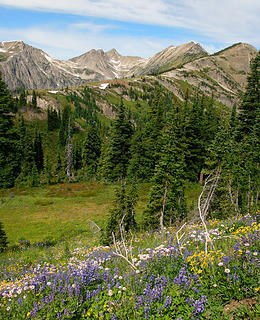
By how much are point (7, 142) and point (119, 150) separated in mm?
22347

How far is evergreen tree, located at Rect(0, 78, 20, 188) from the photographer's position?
139ft

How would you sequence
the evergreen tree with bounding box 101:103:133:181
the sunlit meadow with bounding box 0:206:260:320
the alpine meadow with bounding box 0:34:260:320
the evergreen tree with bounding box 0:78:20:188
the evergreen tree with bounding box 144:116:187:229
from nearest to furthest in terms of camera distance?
the sunlit meadow with bounding box 0:206:260:320
the alpine meadow with bounding box 0:34:260:320
the evergreen tree with bounding box 144:116:187:229
the evergreen tree with bounding box 0:78:20:188
the evergreen tree with bounding box 101:103:133:181

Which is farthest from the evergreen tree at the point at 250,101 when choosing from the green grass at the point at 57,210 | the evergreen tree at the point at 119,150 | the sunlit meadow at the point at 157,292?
the sunlit meadow at the point at 157,292

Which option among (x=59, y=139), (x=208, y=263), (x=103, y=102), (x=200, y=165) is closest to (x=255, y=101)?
(x=200, y=165)

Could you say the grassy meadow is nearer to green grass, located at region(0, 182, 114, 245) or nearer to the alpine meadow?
the alpine meadow

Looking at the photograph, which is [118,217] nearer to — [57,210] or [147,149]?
[57,210]

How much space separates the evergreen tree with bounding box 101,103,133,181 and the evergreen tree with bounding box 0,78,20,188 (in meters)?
19.6

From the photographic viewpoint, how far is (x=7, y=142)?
42.9 metres

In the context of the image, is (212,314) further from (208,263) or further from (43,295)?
(43,295)

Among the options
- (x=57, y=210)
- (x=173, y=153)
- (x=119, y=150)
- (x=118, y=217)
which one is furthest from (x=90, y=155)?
(x=118, y=217)

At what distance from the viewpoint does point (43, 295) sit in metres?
3.99

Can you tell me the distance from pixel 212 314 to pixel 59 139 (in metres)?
120

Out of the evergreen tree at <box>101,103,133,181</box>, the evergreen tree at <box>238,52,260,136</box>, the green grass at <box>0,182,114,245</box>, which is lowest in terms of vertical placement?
the green grass at <box>0,182,114,245</box>

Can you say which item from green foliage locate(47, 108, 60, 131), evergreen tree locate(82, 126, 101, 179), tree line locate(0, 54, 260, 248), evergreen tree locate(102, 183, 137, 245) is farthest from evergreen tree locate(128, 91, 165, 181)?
green foliage locate(47, 108, 60, 131)
